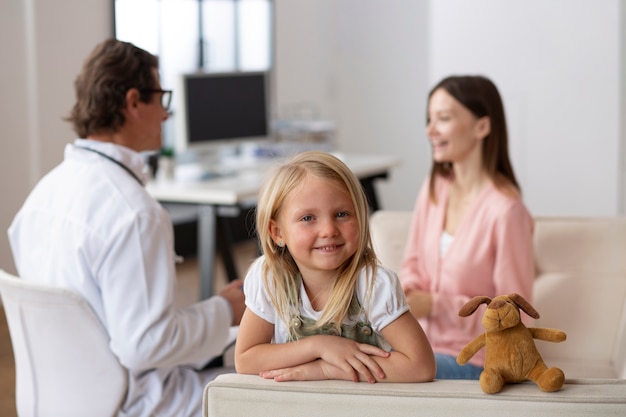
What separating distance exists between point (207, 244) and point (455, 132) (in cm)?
199

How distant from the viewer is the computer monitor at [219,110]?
15.8ft

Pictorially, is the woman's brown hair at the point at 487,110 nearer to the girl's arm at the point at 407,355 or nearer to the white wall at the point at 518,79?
the girl's arm at the point at 407,355

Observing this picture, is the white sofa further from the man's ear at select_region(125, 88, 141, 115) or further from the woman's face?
the man's ear at select_region(125, 88, 141, 115)

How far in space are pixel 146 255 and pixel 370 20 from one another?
222 inches

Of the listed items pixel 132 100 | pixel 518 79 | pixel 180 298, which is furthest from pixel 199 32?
pixel 132 100

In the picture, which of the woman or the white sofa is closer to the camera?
the white sofa

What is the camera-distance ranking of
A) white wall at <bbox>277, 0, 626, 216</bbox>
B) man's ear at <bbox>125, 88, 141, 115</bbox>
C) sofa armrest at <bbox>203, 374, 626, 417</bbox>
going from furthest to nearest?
white wall at <bbox>277, 0, 626, 216</bbox> < man's ear at <bbox>125, 88, 141, 115</bbox> < sofa armrest at <bbox>203, 374, 626, 417</bbox>

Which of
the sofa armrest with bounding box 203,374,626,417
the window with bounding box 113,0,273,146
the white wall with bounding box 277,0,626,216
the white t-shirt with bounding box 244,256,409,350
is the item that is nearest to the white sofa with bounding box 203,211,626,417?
the sofa armrest with bounding box 203,374,626,417

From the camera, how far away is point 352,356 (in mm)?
1392


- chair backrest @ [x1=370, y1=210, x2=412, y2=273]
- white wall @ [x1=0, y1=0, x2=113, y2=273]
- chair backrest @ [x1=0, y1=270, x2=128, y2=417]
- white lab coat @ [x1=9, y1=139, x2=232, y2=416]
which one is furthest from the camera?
white wall @ [x1=0, y1=0, x2=113, y2=273]

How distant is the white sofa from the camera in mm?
1254

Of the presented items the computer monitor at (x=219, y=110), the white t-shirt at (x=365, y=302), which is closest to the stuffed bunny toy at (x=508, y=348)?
the white t-shirt at (x=365, y=302)

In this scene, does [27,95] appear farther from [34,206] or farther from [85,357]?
[85,357]

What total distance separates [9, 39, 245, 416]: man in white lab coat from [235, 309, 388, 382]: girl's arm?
0.50m
